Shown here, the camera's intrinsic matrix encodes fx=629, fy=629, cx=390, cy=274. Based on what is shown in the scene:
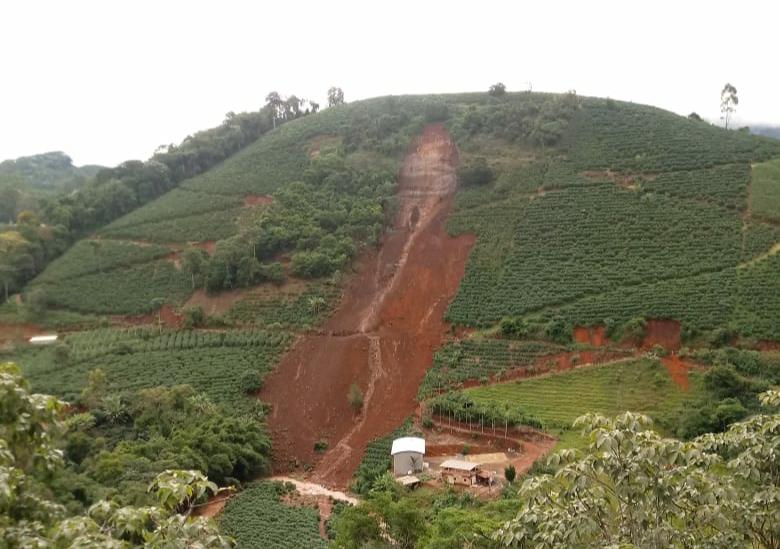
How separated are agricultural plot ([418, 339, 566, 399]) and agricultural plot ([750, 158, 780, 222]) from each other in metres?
19.6

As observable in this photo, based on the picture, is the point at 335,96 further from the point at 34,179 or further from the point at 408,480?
the point at 408,480

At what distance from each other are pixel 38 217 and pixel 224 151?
20666 mm

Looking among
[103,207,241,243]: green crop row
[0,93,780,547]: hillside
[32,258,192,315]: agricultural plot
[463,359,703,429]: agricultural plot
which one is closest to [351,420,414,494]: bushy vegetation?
[0,93,780,547]: hillside

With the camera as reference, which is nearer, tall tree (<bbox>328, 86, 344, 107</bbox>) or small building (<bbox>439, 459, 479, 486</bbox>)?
small building (<bbox>439, 459, 479, 486</bbox>)

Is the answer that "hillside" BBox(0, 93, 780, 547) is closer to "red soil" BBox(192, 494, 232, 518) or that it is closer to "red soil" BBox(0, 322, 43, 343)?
"red soil" BBox(0, 322, 43, 343)

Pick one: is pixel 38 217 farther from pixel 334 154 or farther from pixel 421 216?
pixel 421 216

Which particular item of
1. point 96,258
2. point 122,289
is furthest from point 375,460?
point 96,258

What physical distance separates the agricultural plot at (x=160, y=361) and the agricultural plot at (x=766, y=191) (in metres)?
34.2

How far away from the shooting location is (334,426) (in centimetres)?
3516

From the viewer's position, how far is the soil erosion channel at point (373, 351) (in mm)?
34094

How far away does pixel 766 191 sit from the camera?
46406 millimetres

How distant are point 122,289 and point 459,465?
32.4 metres

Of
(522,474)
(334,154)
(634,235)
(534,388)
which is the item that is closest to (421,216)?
(334,154)

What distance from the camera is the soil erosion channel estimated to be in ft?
112
